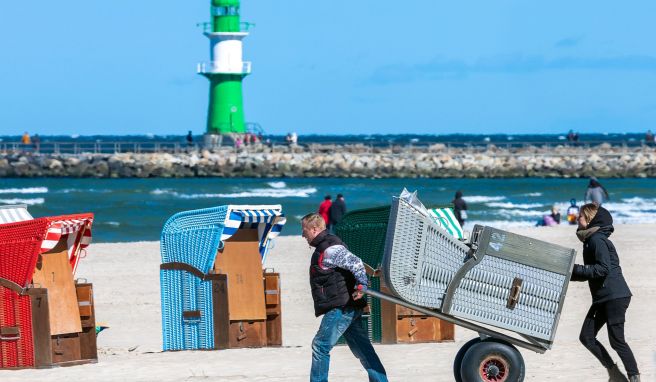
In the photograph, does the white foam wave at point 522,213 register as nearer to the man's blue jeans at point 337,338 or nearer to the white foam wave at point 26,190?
the white foam wave at point 26,190

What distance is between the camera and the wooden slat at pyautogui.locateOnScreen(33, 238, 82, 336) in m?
8.59

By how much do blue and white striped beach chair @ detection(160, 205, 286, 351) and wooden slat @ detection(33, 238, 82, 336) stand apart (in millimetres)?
768

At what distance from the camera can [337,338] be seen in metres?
6.78

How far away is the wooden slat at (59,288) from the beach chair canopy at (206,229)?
0.84m

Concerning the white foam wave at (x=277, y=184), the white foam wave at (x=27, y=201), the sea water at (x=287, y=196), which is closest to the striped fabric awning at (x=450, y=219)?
the sea water at (x=287, y=196)

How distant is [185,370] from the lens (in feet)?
27.1

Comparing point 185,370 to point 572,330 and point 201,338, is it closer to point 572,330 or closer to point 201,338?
point 201,338

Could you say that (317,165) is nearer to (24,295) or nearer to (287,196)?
(287,196)

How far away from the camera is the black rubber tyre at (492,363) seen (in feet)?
23.0

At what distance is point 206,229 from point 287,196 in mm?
36325

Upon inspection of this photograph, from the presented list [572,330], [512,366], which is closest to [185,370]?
[512,366]

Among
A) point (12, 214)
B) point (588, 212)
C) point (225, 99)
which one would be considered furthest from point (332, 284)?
point (225, 99)

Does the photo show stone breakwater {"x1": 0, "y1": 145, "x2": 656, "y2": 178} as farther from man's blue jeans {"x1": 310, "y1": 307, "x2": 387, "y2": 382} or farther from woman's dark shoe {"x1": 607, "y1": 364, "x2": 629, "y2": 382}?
man's blue jeans {"x1": 310, "y1": 307, "x2": 387, "y2": 382}

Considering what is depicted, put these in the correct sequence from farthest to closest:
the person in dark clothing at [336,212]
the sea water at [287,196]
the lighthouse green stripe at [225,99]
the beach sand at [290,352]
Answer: the lighthouse green stripe at [225,99] → the sea water at [287,196] → the person in dark clothing at [336,212] → the beach sand at [290,352]
